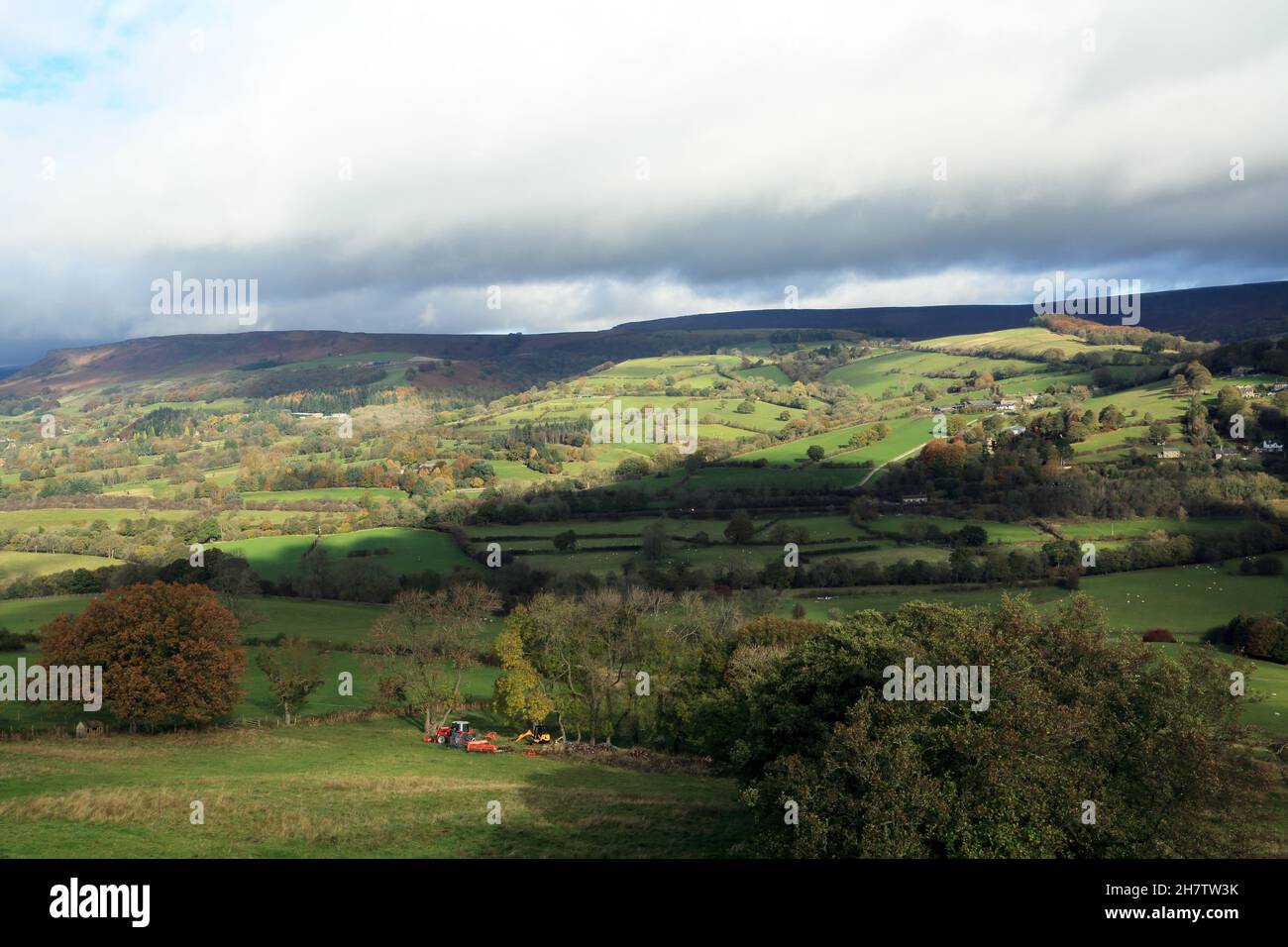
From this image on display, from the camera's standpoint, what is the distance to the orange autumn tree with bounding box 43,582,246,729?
159 ft

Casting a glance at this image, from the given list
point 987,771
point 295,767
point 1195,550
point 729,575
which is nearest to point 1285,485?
point 1195,550

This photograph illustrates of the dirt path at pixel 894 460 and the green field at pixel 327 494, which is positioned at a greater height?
the dirt path at pixel 894 460

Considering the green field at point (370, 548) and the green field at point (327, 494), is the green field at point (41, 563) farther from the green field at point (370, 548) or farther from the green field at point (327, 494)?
the green field at point (327, 494)

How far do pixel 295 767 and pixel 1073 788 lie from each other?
3452 centimetres

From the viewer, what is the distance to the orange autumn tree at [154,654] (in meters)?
48.5

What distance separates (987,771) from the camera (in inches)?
867

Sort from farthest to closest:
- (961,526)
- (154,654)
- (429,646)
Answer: (961,526) → (429,646) → (154,654)

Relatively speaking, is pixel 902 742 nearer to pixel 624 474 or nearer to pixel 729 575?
pixel 729 575

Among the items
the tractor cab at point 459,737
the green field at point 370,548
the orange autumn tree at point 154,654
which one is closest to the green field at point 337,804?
the orange autumn tree at point 154,654

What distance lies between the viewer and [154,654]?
49.2 m
